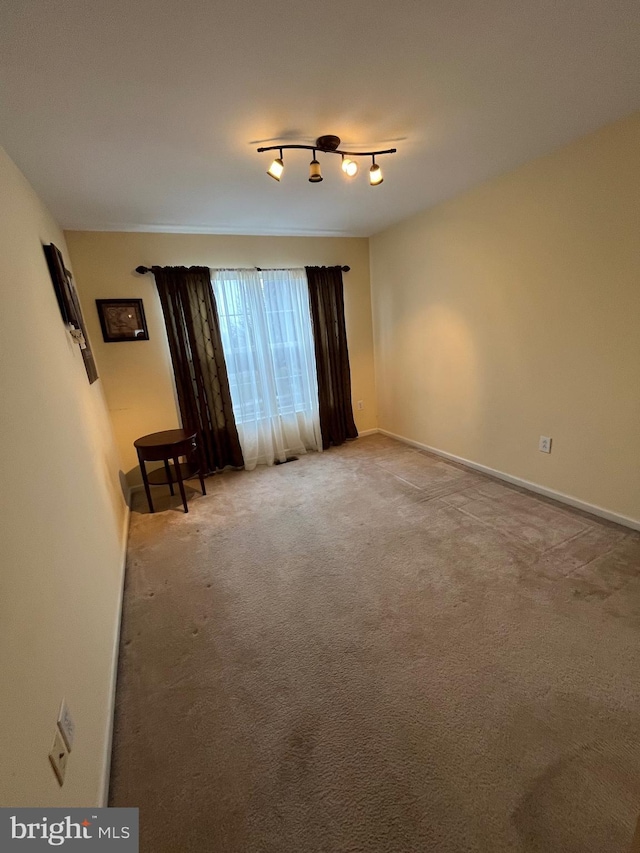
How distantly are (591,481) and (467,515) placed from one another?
2.76ft

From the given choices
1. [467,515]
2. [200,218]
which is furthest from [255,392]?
[467,515]

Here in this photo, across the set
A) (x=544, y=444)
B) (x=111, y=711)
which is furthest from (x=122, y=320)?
(x=544, y=444)

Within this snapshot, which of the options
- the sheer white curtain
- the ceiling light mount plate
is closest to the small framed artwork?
the sheer white curtain

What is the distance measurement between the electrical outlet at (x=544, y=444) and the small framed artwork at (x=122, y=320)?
11.3 ft

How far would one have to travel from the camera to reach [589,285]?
221cm

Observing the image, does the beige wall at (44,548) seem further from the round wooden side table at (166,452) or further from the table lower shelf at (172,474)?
the table lower shelf at (172,474)

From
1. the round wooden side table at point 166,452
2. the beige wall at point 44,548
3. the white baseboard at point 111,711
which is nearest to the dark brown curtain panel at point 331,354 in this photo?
the round wooden side table at point 166,452

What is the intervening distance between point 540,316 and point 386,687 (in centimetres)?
249

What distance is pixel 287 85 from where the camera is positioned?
1.42 meters

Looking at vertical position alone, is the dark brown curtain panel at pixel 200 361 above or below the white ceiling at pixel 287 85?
below

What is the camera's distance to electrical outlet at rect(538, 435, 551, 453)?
2652 mm

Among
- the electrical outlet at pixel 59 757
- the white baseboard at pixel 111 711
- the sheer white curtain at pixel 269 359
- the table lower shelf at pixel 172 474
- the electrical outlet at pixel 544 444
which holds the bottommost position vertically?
the white baseboard at pixel 111 711

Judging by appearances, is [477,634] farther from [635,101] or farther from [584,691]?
[635,101]

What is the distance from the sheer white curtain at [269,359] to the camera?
11.5 feet
